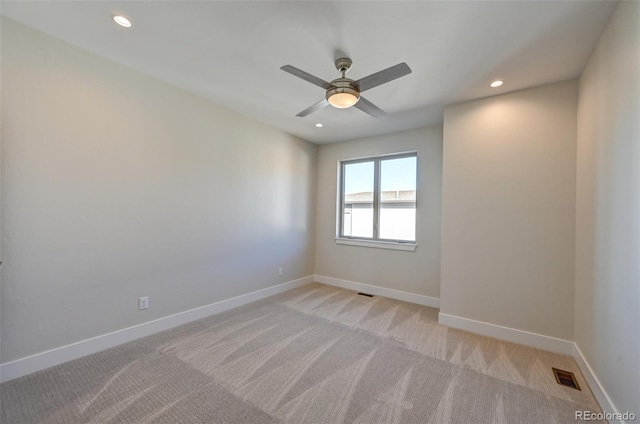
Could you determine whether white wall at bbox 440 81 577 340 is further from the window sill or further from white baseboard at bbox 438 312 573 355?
the window sill

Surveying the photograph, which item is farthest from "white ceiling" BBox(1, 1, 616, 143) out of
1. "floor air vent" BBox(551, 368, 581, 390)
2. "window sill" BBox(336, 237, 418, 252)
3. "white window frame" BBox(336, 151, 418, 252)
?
"floor air vent" BBox(551, 368, 581, 390)

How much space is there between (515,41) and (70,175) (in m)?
3.68

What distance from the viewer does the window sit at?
391 centimetres

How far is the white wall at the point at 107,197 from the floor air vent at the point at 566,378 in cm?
331

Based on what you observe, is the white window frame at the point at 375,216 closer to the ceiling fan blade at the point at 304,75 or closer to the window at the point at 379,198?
the window at the point at 379,198

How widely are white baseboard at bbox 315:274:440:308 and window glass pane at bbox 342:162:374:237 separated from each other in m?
0.85

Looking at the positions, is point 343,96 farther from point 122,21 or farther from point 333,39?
point 122,21

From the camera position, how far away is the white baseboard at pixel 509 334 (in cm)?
236

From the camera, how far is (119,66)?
7.58 feet

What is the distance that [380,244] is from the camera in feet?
13.2

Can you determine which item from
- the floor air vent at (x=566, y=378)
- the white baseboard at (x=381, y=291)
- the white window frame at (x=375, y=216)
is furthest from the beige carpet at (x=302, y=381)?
the white window frame at (x=375, y=216)

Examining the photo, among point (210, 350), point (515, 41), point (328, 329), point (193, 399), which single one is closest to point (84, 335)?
point (210, 350)

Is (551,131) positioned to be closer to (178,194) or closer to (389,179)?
(389,179)

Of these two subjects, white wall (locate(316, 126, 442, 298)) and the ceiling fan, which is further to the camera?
white wall (locate(316, 126, 442, 298))
